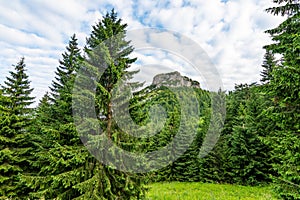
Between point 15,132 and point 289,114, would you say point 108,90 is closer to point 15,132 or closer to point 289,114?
point 289,114

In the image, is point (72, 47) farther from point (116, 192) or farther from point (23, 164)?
point (116, 192)

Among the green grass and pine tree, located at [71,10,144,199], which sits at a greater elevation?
pine tree, located at [71,10,144,199]

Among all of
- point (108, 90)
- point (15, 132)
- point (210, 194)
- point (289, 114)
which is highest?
point (108, 90)

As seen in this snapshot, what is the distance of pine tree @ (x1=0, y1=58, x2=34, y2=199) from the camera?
11562 millimetres

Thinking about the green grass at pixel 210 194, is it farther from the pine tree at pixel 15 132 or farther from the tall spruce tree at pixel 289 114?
the pine tree at pixel 15 132

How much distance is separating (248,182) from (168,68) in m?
14.3

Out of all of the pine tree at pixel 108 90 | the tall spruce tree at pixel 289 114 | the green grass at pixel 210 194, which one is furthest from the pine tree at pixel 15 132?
the tall spruce tree at pixel 289 114

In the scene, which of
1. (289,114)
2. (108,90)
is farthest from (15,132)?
(289,114)

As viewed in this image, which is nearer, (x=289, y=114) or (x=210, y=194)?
(x=289, y=114)

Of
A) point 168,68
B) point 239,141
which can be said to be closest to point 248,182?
point 239,141

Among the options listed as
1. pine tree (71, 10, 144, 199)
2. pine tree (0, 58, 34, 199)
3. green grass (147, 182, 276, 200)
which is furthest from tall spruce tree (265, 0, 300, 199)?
pine tree (0, 58, 34, 199)

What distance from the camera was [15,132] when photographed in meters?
12.5

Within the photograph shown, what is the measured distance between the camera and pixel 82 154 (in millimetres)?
6203

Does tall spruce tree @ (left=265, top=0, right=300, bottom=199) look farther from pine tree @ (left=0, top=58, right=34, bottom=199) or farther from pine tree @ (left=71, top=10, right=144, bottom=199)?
pine tree @ (left=0, top=58, right=34, bottom=199)
